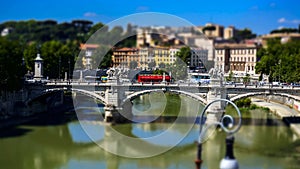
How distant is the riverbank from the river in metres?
0.48

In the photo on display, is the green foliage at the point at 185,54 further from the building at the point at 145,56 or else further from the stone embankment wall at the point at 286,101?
the stone embankment wall at the point at 286,101

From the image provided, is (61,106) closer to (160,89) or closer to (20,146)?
(160,89)

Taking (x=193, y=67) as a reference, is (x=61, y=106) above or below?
below

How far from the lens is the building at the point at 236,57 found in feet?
192

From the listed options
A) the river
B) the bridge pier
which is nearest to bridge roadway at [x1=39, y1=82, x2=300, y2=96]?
the bridge pier

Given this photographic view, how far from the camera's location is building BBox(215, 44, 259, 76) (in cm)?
5838

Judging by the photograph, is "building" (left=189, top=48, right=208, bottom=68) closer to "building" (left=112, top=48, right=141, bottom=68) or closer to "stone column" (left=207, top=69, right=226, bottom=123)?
"building" (left=112, top=48, right=141, bottom=68)

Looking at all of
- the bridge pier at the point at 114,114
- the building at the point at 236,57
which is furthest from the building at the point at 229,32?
the bridge pier at the point at 114,114

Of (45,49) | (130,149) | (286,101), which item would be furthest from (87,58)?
(130,149)

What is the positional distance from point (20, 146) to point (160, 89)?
8874 mm

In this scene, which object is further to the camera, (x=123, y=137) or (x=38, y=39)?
(x=38, y=39)

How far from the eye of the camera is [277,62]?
46.0m

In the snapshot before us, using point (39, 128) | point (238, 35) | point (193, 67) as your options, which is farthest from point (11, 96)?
Answer: point (238, 35)

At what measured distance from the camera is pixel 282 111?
3186 cm
